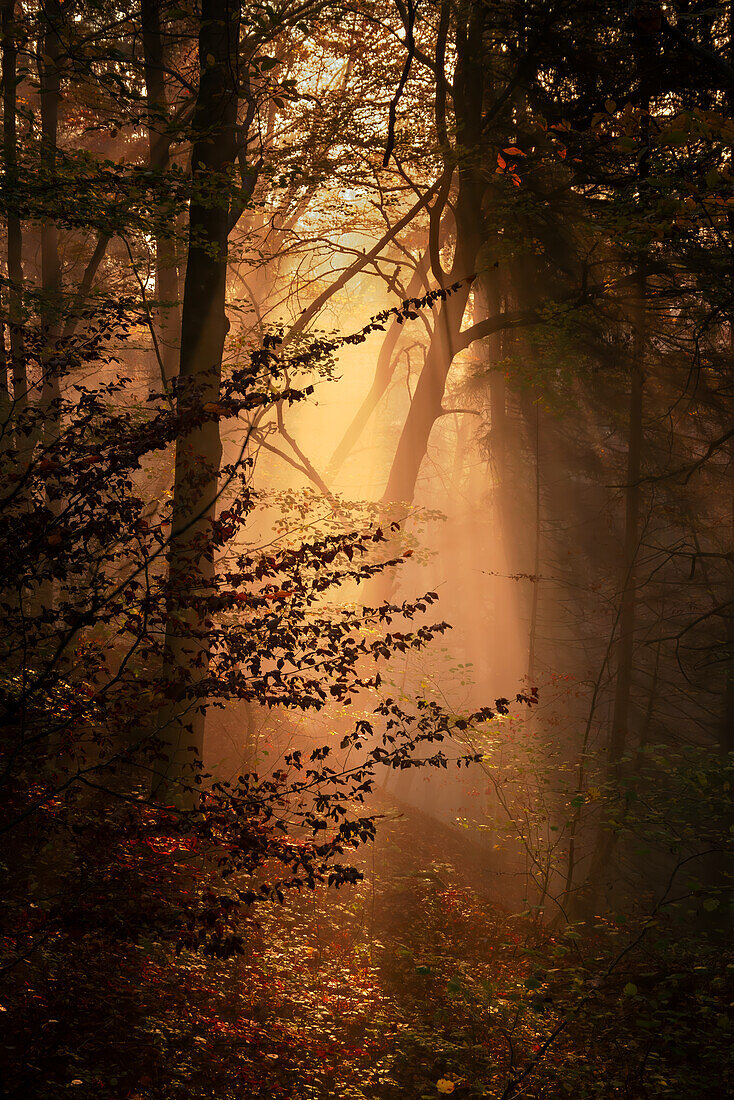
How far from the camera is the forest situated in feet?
14.3

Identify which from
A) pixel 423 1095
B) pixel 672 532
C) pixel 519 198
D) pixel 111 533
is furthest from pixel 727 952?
pixel 672 532

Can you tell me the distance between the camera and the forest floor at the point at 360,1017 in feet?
13.8

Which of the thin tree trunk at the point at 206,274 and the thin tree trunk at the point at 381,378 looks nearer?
the thin tree trunk at the point at 206,274

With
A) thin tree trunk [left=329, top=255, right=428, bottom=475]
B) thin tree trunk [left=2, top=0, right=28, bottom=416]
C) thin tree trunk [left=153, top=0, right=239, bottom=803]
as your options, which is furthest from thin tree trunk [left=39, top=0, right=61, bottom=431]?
thin tree trunk [left=329, top=255, right=428, bottom=475]

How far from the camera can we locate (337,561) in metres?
12.1

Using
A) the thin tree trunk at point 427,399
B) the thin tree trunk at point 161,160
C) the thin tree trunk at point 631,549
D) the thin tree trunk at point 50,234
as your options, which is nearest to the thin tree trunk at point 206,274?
the thin tree trunk at point 161,160

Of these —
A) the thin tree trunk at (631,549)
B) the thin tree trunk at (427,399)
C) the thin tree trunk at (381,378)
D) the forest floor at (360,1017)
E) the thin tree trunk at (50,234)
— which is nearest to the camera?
the forest floor at (360,1017)

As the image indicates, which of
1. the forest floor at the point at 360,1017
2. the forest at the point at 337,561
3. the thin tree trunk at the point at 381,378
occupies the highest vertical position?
the thin tree trunk at the point at 381,378

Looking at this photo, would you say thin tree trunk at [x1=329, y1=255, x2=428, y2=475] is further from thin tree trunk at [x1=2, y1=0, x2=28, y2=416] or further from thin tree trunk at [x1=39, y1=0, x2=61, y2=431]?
thin tree trunk at [x1=2, y1=0, x2=28, y2=416]

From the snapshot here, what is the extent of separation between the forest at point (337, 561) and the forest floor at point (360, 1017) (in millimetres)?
35

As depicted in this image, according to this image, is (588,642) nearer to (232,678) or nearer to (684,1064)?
(684,1064)

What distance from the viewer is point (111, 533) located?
3.92 metres

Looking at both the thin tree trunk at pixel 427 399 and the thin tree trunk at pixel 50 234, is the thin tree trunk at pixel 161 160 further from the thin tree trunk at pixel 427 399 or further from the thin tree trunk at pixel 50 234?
the thin tree trunk at pixel 427 399

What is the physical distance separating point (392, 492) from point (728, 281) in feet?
22.5
